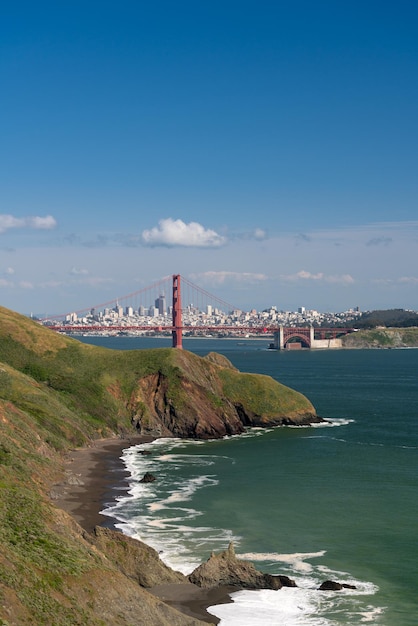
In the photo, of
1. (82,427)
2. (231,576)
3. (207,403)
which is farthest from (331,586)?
(207,403)

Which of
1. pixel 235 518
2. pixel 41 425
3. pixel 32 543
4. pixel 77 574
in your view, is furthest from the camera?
pixel 41 425

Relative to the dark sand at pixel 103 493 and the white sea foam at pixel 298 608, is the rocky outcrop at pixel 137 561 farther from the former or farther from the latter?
the white sea foam at pixel 298 608

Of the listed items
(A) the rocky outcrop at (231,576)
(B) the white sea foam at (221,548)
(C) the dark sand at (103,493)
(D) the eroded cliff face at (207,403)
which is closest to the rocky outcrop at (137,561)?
(C) the dark sand at (103,493)

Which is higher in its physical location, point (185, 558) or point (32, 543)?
point (32, 543)

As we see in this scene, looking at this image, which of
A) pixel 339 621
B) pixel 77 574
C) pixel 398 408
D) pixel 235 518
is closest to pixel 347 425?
pixel 398 408

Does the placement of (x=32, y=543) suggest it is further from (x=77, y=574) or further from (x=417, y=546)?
(x=417, y=546)

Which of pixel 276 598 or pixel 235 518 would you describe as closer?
pixel 276 598

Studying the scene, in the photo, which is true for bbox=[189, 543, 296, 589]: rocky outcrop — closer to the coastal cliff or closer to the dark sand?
the dark sand
